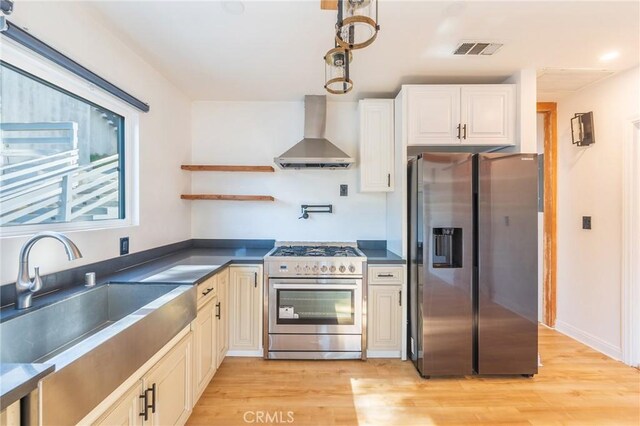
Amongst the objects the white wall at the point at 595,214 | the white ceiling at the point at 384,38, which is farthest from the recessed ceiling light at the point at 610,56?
the white wall at the point at 595,214

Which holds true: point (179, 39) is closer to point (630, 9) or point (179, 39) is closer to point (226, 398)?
point (226, 398)

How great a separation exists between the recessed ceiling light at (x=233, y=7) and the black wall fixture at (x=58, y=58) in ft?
2.92

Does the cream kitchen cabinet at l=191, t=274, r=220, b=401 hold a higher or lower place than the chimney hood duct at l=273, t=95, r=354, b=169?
lower

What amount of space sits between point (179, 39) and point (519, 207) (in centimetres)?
278

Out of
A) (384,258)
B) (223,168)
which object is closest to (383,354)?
(384,258)

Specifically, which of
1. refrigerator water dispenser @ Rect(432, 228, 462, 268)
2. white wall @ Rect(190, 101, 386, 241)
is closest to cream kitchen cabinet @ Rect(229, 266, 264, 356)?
white wall @ Rect(190, 101, 386, 241)

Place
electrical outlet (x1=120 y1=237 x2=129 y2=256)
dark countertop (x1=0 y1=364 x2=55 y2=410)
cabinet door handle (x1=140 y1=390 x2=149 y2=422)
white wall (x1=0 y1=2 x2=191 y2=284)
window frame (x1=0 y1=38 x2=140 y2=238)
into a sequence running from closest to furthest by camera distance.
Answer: dark countertop (x1=0 y1=364 x2=55 y2=410)
cabinet door handle (x1=140 y1=390 x2=149 y2=422)
window frame (x1=0 y1=38 x2=140 y2=238)
white wall (x1=0 y1=2 x2=191 y2=284)
electrical outlet (x1=120 y1=237 x2=129 y2=256)

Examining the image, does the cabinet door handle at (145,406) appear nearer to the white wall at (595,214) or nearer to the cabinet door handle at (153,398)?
the cabinet door handle at (153,398)

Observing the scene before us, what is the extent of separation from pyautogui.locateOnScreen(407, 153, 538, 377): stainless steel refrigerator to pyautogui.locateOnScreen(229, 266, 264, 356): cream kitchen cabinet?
4.52 feet

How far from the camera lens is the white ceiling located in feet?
5.51

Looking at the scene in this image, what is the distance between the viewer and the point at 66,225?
165 cm

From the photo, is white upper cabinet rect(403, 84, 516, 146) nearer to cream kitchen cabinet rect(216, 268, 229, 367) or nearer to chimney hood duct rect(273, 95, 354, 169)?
chimney hood duct rect(273, 95, 354, 169)

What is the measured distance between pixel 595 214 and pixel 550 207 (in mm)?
412

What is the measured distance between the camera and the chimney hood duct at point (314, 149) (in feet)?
8.66
